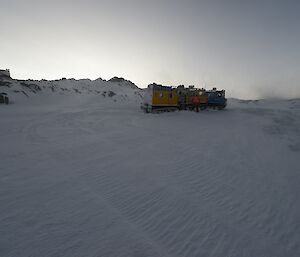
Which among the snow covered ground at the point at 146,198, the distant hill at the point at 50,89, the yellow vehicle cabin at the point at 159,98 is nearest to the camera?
the snow covered ground at the point at 146,198

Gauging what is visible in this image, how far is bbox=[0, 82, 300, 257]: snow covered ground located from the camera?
5086mm

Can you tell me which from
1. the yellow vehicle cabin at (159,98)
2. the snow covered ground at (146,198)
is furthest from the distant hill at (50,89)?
the snow covered ground at (146,198)

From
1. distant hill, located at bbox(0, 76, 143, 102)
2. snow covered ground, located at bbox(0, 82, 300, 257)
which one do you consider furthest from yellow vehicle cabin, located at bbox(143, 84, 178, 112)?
distant hill, located at bbox(0, 76, 143, 102)

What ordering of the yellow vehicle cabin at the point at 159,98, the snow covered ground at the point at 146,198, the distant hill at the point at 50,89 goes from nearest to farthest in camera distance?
1. the snow covered ground at the point at 146,198
2. the yellow vehicle cabin at the point at 159,98
3. the distant hill at the point at 50,89

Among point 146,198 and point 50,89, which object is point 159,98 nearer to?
point 146,198

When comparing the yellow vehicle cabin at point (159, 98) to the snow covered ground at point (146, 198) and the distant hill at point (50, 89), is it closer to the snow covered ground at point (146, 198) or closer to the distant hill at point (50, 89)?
the snow covered ground at point (146, 198)

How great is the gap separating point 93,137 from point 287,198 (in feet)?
33.8

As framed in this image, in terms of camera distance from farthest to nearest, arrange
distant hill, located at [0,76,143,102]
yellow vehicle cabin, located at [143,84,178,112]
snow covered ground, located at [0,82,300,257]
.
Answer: distant hill, located at [0,76,143,102] → yellow vehicle cabin, located at [143,84,178,112] → snow covered ground, located at [0,82,300,257]

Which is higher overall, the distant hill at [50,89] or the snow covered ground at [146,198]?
the distant hill at [50,89]

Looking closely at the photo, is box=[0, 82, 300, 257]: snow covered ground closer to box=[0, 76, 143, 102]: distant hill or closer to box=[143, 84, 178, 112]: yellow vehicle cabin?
box=[143, 84, 178, 112]: yellow vehicle cabin

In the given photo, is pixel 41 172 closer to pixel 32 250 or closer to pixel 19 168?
pixel 19 168

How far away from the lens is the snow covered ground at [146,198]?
5.09m

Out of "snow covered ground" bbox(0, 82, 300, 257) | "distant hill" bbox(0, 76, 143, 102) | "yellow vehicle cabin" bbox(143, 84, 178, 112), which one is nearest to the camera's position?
"snow covered ground" bbox(0, 82, 300, 257)

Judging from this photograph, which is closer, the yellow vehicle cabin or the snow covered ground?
the snow covered ground
